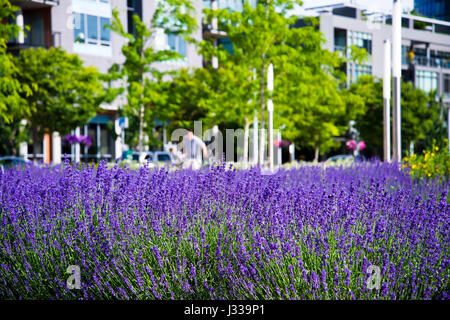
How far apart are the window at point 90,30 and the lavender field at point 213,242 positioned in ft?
85.0

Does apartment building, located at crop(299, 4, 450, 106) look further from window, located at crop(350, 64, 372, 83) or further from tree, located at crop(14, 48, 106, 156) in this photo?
tree, located at crop(14, 48, 106, 156)

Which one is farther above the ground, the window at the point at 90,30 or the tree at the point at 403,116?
the window at the point at 90,30

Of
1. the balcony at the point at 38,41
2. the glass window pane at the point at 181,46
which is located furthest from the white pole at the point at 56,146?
the glass window pane at the point at 181,46

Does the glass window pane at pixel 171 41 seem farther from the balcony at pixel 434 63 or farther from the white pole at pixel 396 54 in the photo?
the balcony at pixel 434 63

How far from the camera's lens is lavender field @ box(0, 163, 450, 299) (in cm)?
346

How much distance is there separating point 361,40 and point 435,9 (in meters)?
34.2

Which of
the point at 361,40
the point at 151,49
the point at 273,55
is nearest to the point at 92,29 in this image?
the point at 151,49

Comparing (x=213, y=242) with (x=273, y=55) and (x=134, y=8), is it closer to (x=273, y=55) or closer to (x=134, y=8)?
(x=273, y=55)

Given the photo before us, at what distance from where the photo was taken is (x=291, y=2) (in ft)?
61.9

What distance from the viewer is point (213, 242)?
156 inches

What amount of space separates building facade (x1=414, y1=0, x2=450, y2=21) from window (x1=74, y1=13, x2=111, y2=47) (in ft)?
67.2

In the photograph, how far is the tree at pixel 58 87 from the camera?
77.6 ft

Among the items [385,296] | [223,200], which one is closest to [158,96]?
[223,200]

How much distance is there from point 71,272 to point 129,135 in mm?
23620
